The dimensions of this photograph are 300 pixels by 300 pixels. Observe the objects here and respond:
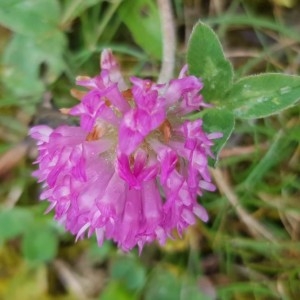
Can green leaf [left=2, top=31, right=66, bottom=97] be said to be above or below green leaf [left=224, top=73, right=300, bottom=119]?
below

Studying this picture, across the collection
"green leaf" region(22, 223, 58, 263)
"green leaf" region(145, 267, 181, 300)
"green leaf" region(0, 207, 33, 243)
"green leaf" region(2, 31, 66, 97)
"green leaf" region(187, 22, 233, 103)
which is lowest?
"green leaf" region(145, 267, 181, 300)

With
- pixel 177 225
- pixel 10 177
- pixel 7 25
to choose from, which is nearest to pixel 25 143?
pixel 10 177

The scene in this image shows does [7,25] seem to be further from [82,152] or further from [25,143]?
[82,152]

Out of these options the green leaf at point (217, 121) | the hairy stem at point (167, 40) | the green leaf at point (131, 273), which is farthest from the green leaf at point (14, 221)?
the green leaf at point (217, 121)

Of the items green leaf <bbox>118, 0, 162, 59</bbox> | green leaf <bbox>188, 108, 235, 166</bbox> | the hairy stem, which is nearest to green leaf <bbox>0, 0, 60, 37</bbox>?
green leaf <bbox>118, 0, 162, 59</bbox>

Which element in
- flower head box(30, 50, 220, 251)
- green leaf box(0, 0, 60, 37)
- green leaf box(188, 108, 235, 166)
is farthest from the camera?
green leaf box(0, 0, 60, 37)

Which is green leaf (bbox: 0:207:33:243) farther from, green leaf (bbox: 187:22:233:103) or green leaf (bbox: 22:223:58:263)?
green leaf (bbox: 187:22:233:103)
